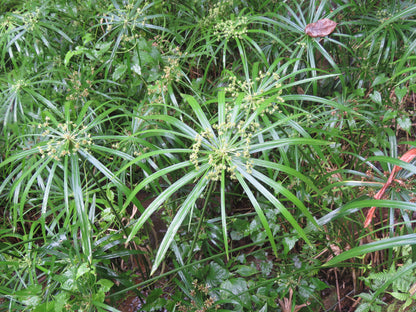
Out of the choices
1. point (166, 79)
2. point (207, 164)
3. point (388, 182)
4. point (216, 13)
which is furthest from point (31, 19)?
point (388, 182)

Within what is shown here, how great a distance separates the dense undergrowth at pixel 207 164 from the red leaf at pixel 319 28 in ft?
0.23

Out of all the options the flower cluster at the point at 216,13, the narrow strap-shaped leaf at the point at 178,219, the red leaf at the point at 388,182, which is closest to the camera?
the narrow strap-shaped leaf at the point at 178,219

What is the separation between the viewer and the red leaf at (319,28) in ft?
6.46

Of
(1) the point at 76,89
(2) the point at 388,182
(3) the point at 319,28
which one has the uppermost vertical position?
(3) the point at 319,28

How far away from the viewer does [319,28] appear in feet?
6.54

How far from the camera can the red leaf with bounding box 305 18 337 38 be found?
197 centimetres

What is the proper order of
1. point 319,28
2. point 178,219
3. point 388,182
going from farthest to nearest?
1. point 319,28
2. point 388,182
3. point 178,219

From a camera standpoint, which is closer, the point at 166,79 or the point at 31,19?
the point at 166,79

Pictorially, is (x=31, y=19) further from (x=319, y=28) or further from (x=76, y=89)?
(x=319, y=28)

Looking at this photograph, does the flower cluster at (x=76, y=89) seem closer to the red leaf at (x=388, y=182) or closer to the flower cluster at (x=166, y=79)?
the flower cluster at (x=166, y=79)

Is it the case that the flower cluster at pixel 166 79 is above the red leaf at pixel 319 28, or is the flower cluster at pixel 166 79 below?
below

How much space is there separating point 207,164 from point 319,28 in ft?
4.26

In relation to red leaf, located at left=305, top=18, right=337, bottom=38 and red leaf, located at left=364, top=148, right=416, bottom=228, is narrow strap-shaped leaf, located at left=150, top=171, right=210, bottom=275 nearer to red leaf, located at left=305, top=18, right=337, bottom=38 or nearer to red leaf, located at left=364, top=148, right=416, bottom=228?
red leaf, located at left=364, top=148, right=416, bottom=228

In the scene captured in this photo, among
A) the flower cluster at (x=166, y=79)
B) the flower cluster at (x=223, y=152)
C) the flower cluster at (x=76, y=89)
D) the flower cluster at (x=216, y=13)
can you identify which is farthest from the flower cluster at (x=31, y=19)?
the flower cluster at (x=223, y=152)
